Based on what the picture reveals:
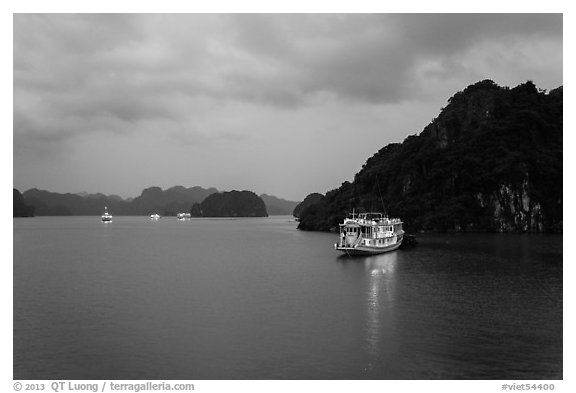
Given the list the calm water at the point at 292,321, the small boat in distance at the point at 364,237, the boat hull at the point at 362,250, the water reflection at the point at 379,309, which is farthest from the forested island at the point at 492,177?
the water reflection at the point at 379,309

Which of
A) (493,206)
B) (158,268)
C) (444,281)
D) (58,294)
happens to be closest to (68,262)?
(158,268)

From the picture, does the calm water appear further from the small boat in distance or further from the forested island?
the forested island

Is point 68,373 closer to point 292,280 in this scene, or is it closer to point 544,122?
point 292,280

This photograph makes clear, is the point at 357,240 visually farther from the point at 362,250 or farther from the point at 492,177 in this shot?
the point at 492,177

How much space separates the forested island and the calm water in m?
98.4

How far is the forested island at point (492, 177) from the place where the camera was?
521ft

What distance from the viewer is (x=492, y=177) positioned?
16662 cm

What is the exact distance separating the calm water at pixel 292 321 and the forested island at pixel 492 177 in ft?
323

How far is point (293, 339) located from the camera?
32.2 metres

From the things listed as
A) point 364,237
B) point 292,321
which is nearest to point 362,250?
point 364,237

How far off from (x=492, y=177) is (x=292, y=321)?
151 meters

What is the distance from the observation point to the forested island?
15875 cm

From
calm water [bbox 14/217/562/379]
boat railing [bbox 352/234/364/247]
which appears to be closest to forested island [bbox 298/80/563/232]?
boat railing [bbox 352/234/364/247]
